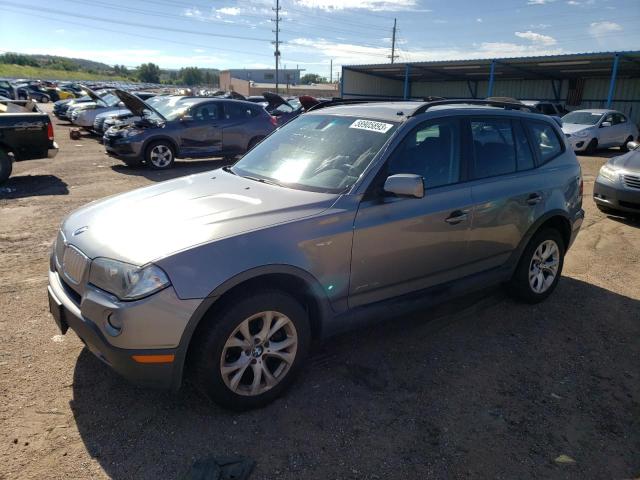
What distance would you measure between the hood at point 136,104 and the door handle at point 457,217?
8014mm

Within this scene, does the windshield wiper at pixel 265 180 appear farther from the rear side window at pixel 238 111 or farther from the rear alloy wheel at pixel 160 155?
the rear side window at pixel 238 111

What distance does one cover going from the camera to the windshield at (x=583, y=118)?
16855 millimetres

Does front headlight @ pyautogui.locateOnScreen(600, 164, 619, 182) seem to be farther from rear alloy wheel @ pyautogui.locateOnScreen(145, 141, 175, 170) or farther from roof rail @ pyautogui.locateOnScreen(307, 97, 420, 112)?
rear alloy wheel @ pyautogui.locateOnScreen(145, 141, 175, 170)

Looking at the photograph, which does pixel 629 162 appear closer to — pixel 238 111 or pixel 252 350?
pixel 252 350

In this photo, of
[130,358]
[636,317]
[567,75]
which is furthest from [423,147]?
[567,75]

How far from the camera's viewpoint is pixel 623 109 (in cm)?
2908

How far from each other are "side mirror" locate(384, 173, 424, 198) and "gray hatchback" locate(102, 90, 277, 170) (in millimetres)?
7980

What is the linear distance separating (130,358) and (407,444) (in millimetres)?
1597

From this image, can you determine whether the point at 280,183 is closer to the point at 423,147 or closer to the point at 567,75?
the point at 423,147

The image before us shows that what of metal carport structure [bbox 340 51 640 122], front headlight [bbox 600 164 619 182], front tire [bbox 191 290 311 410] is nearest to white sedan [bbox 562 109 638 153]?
metal carport structure [bbox 340 51 640 122]

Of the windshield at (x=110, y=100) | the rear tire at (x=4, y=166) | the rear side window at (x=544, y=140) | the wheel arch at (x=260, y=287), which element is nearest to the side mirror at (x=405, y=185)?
the wheel arch at (x=260, y=287)

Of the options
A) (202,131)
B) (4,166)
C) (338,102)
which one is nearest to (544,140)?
(338,102)

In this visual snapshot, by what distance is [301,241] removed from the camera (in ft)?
9.41

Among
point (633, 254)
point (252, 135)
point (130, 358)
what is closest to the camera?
point (130, 358)
